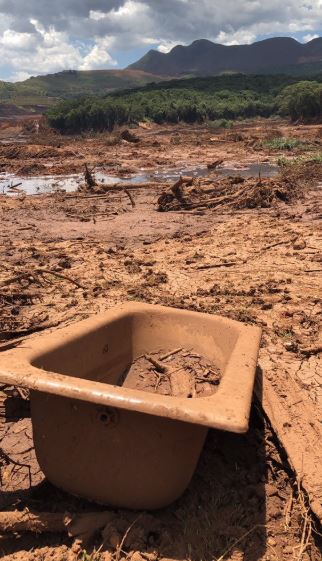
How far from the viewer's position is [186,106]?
47.0m

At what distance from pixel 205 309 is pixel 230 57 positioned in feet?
Result: 575

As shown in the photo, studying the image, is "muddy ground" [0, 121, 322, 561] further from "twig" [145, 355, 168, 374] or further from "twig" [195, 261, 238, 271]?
"twig" [145, 355, 168, 374]

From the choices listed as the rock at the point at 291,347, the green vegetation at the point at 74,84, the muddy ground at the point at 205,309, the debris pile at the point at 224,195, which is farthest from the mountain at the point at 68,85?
the rock at the point at 291,347

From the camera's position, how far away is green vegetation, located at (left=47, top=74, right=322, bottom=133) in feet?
139

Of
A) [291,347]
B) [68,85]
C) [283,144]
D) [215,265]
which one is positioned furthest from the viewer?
[68,85]

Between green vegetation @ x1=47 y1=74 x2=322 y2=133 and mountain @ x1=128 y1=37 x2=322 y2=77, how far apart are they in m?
88.5

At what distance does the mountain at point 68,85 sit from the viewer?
305 feet

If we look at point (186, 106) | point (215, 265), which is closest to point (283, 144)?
point (215, 265)

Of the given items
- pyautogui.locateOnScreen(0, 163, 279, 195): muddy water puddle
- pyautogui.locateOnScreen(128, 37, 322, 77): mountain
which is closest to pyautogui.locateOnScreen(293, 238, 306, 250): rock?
pyautogui.locateOnScreen(0, 163, 279, 195): muddy water puddle

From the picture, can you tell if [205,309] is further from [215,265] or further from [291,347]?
[215,265]

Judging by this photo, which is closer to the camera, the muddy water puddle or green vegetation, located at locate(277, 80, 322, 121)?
the muddy water puddle

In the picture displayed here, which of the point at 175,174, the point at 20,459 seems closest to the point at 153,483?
the point at 20,459

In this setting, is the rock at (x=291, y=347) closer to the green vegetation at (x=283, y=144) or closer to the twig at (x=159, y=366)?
the twig at (x=159, y=366)

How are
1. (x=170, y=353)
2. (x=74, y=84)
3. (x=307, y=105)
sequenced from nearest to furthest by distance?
(x=170, y=353) < (x=307, y=105) < (x=74, y=84)
